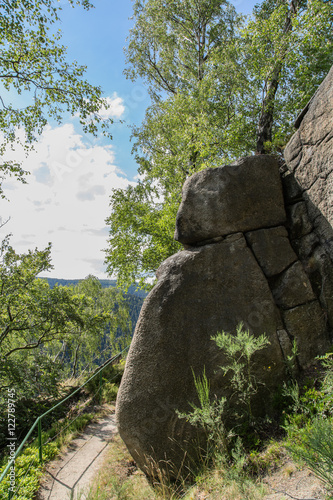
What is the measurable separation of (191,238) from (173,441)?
3530 millimetres

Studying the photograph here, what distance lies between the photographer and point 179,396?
4867mm

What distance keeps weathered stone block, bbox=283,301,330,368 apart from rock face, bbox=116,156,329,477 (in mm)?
17

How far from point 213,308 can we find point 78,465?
487 cm

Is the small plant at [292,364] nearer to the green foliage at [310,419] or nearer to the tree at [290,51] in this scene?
the green foliage at [310,419]

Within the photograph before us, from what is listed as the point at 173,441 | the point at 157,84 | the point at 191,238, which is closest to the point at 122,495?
the point at 173,441

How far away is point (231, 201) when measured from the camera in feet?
19.0

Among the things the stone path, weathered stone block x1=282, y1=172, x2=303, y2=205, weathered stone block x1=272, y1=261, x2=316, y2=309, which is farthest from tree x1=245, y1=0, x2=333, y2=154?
the stone path

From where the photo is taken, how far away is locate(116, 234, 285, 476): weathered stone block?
15.8 feet

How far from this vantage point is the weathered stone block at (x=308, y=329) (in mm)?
5051

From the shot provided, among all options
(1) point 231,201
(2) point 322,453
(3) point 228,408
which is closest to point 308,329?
(3) point 228,408

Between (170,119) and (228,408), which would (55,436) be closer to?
(228,408)

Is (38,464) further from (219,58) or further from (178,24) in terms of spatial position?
(178,24)

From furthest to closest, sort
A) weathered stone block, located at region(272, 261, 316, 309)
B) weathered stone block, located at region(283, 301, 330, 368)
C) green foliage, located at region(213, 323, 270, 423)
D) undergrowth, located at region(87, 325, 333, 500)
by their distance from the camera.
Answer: weathered stone block, located at region(272, 261, 316, 309), weathered stone block, located at region(283, 301, 330, 368), green foliage, located at region(213, 323, 270, 423), undergrowth, located at region(87, 325, 333, 500)

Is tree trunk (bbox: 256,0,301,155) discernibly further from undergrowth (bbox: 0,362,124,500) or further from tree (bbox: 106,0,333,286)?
undergrowth (bbox: 0,362,124,500)
